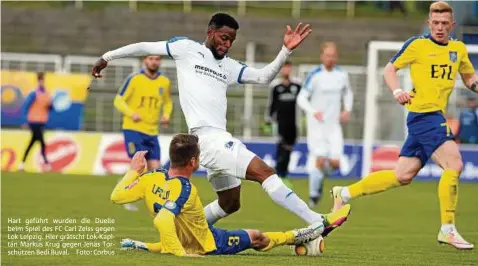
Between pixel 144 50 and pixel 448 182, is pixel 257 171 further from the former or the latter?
pixel 448 182

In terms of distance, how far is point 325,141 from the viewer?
71.8ft

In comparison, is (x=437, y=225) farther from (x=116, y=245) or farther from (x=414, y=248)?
(x=116, y=245)

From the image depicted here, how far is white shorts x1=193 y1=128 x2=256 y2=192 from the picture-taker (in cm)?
1216

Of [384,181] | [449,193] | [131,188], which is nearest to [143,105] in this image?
[384,181]

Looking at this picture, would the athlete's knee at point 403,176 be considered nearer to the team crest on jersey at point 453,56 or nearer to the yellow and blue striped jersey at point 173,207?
the team crest on jersey at point 453,56

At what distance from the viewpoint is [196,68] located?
12.6 meters

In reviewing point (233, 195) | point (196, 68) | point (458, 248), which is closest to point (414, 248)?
point (458, 248)

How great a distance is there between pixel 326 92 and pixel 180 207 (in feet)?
36.4

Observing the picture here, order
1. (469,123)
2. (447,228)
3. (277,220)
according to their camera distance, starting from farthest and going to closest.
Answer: (469,123) < (277,220) < (447,228)

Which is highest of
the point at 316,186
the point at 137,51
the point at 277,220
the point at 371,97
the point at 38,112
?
the point at 137,51

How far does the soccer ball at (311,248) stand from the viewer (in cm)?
1220

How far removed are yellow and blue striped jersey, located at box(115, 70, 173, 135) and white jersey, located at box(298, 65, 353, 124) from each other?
8.28 feet

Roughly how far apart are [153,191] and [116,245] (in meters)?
1.70

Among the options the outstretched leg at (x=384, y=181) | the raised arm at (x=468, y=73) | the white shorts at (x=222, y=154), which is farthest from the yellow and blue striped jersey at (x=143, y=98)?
the white shorts at (x=222, y=154)
